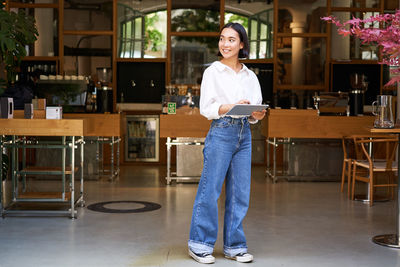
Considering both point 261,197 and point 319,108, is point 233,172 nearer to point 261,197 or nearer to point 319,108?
point 261,197

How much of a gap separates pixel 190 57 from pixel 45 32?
2473mm

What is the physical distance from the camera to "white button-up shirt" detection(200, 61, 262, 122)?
12.2ft

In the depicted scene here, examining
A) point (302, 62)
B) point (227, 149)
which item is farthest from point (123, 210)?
point (302, 62)

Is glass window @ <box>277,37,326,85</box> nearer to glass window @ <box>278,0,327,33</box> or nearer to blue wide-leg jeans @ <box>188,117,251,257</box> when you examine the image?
glass window @ <box>278,0,327,33</box>

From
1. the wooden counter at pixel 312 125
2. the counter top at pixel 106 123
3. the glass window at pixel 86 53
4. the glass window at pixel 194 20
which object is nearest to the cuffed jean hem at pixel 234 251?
the wooden counter at pixel 312 125

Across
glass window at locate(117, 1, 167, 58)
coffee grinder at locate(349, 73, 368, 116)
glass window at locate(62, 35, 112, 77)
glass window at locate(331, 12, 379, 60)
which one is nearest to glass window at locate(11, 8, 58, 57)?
glass window at locate(62, 35, 112, 77)

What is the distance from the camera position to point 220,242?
4480 millimetres

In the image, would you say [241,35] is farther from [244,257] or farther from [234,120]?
[244,257]

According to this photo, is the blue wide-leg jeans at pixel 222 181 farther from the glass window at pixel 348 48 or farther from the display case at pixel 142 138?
the glass window at pixel 348 48

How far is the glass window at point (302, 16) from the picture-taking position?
10.1 m

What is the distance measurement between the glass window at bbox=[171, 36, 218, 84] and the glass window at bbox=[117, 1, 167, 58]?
0.22 metres

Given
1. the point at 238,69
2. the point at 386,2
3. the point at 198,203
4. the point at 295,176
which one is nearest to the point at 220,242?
the point at 198,203

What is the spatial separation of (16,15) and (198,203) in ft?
13.0

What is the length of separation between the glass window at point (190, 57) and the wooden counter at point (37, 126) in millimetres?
5043
